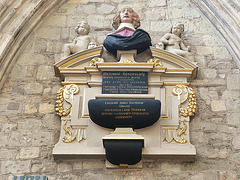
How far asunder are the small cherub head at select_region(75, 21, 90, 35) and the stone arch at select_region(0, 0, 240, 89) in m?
0.59

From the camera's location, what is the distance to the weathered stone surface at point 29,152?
15.7 ft

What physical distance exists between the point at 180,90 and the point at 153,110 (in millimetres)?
550

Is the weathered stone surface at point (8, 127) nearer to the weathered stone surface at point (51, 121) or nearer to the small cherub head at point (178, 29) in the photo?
the weathered stone surface at point (51, 121)

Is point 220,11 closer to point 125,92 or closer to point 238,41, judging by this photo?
point 238,41

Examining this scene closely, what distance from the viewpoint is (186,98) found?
5.01 metres

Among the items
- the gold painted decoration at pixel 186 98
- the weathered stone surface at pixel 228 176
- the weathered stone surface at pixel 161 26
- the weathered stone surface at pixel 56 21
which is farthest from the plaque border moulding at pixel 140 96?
the weathered stone surface at pixel 56 21

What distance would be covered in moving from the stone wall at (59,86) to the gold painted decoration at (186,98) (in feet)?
0.39

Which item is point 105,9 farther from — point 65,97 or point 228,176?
point 228,176

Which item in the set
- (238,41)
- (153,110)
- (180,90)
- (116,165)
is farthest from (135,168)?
(238,41)

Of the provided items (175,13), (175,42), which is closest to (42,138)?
(175,42)

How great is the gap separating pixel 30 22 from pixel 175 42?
1842mm

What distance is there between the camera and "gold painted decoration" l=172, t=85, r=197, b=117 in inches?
194

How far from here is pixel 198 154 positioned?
15.6 ft

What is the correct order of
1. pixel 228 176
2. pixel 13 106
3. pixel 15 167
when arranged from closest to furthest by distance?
pixel 228 176 → pixel 15 167 → pixel 13 106
